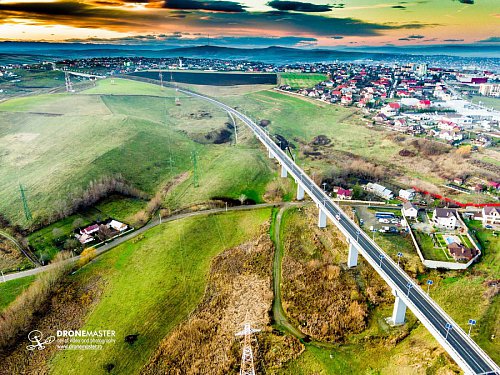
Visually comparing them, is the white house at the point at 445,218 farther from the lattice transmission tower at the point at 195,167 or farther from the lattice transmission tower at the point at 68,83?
the lattice transmission tower at the point at 68,83

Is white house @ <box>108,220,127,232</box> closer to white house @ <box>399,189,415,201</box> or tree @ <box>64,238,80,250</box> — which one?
tree @ <box>64,238,80,250</box>

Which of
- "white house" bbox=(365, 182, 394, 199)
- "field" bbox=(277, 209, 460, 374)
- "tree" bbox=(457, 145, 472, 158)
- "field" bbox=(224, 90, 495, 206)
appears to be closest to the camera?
"field" bbox=(277, 209, 460, 374)

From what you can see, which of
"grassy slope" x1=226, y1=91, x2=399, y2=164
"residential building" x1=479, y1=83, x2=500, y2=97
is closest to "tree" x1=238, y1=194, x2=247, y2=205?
"grassy slope" x1=226, y1=91, x2=399, y2=164

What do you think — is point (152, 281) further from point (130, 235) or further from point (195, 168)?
point (195, 168)

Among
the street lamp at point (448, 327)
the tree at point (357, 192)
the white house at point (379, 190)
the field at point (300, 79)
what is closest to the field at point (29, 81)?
the field at point (300, 79)

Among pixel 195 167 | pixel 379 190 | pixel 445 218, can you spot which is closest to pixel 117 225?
pixel 195 167
